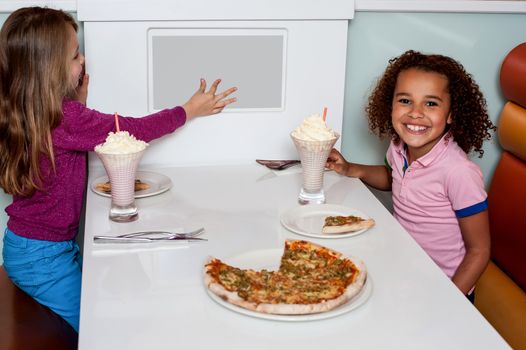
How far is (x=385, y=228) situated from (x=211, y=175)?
538 mm

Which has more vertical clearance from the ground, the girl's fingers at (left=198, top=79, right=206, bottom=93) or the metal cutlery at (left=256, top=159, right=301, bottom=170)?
the girl's fingers at (left=198, top=79, right=206, bottom=93)

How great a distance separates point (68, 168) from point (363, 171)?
2.54 feet

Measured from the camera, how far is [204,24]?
5.80 feet

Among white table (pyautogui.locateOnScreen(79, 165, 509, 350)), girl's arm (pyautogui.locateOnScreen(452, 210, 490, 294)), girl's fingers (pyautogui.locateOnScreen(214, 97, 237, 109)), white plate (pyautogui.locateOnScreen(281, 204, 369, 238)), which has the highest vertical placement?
girl's fingers (pyautogui.locateOnScreen(214, 97, 237, 109))

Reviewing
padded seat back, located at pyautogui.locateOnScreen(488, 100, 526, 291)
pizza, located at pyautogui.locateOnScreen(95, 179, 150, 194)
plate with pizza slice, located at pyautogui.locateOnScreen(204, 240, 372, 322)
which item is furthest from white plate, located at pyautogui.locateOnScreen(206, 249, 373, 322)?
padded seat back, located at pyautogui.locateOnScreen(488, 100, 526, 291)

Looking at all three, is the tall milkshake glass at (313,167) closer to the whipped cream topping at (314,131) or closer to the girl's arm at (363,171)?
the whipped cream topping at (314,131)

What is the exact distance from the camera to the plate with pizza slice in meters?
0.98

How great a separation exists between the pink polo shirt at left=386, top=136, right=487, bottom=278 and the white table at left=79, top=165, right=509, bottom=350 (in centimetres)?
21

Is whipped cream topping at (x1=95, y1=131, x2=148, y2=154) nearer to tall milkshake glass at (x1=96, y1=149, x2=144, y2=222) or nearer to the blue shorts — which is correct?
tall milkshake glass at (x1=96, y1=149, x2=144, y2=222)

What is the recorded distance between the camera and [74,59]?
5.21 ft

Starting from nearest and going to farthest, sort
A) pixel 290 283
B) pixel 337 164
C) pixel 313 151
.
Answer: pixel 290 283
pixel 313 151
pixel 337 164

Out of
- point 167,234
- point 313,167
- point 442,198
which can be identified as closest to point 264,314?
point 167,234

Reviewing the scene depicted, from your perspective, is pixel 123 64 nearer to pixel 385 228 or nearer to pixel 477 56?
pixel 385 228

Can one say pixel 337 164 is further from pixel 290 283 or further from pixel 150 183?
pixel 290 283
